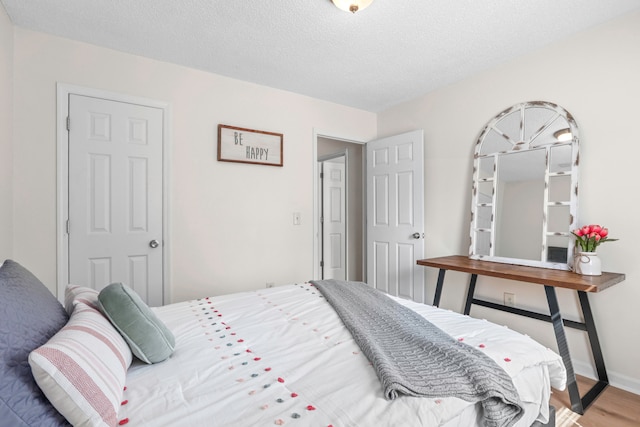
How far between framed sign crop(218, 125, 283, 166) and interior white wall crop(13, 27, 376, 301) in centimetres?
7

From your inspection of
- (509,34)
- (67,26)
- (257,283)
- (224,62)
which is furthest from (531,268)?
(67,26)

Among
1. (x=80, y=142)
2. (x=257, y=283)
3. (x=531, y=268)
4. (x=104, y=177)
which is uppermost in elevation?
(x=80, y=142)

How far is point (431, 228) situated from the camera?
10.9 feet

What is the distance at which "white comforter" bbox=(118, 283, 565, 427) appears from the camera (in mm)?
897

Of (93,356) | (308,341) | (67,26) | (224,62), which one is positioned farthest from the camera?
(224,62)

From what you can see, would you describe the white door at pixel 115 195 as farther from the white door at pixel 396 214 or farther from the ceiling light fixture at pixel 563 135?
the ceiling light fixture at pixel 563 135

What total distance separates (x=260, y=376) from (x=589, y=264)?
2.19 meters

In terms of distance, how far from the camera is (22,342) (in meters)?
0.80

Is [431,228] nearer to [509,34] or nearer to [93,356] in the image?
[509,34]

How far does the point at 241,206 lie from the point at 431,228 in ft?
6.43

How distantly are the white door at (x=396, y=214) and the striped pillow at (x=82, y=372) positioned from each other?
9.37ft

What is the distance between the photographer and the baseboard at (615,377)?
2074 mm

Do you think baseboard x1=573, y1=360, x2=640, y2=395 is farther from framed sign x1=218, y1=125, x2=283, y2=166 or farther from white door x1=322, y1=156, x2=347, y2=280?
framed sign x1=218, y1=125, x2=283, y2=166

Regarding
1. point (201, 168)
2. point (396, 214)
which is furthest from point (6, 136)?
point (396, 214)
